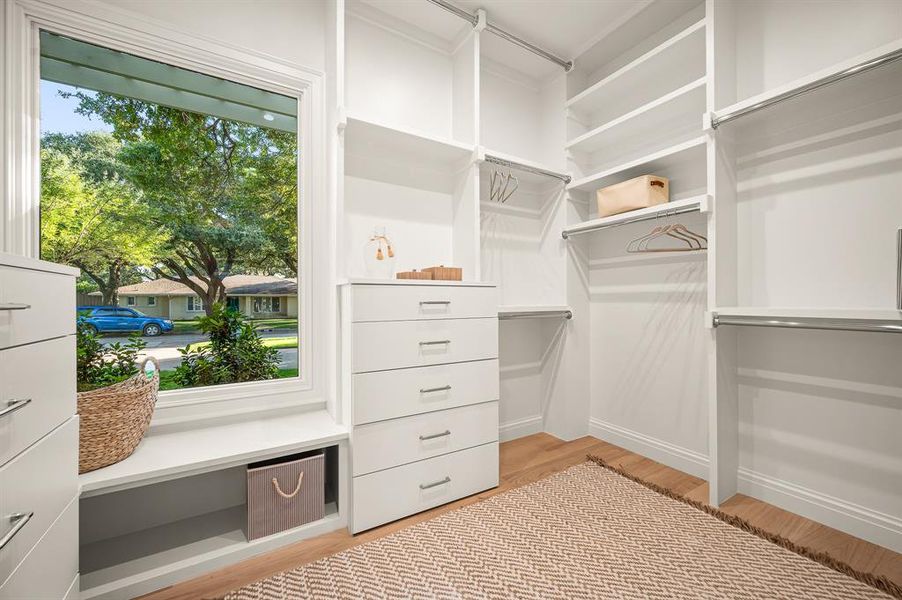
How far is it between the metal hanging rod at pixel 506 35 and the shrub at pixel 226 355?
6.43ft

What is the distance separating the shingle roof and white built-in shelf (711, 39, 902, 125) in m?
2.22

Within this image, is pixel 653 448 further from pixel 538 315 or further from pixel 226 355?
pixel 226 355

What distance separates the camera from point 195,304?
6.07ft

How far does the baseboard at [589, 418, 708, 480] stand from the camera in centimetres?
215

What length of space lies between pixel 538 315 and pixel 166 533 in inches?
81.6

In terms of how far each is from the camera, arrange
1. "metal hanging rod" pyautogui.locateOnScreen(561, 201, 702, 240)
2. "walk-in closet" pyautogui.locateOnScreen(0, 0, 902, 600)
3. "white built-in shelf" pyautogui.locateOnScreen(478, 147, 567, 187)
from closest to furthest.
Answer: "walk-in closet" pyautogui.locateOnScreen(0, 0, 902, 600) → "metal hanging rod" pyautogui.locateOnScreen(561, 201, 702, 240) → "white built-in shelf" pyautogui.locateOnScreen(478, 147, 567, 187)

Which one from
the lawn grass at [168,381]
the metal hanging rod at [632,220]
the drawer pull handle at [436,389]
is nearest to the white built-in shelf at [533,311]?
the metal hanging rod at [632,220]

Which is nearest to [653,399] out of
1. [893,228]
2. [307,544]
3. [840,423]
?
[840,423]

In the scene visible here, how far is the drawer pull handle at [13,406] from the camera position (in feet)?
2.62

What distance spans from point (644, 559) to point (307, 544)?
1318 mm

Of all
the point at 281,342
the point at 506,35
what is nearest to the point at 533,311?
the point at 281,342

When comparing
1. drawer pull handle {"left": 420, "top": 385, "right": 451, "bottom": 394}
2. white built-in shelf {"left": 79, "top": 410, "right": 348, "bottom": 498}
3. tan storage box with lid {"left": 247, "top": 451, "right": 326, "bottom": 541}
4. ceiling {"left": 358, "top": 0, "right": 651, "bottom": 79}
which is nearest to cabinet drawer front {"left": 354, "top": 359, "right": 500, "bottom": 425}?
drawer pull handle {"left": 420, "top": 385, "right": 451, "bottom": 394}

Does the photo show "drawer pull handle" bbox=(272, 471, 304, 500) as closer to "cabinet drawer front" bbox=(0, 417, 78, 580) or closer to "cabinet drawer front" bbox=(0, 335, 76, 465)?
"cabinet drawer front" bbox=(0, 417, 78, 580)

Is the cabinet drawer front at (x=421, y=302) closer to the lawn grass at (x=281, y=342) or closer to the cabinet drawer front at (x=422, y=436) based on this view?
the cabinet drawer front at (x=422, y=436)
